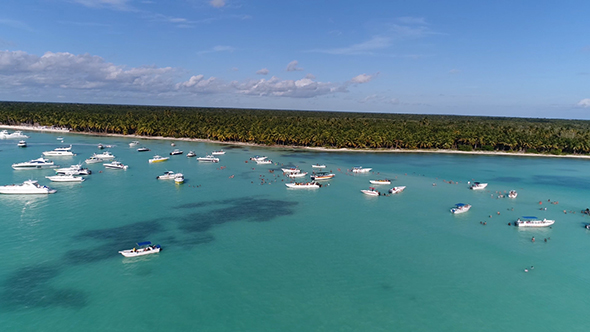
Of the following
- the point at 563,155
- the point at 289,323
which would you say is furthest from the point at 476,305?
the point at 563,155

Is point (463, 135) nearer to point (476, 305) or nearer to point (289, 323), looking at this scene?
point (476, 305)

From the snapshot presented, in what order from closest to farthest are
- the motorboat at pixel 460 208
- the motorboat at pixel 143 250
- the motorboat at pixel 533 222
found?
the motorboat at pixel 143 250, the motorboat at pixel 533 222, the motorboat at pixel 460 208

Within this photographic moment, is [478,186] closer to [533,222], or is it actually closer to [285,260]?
[533,222]

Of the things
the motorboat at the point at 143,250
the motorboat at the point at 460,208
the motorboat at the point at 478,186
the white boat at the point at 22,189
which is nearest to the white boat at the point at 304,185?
the motorboat at the point at 460,208

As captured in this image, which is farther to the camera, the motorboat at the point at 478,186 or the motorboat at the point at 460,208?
the motorboat at the point at 478,186

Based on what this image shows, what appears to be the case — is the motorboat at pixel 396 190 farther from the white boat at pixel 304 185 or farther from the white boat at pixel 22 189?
the white boat at pixel 22 189

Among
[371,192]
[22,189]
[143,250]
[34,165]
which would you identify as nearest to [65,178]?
[22,189]

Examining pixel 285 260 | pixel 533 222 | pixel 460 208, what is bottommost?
pixel 285 260

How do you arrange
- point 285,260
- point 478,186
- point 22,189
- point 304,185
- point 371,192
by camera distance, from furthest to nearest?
point 478,186, point 304,185, point 371,192, point 22,189, point 285,260

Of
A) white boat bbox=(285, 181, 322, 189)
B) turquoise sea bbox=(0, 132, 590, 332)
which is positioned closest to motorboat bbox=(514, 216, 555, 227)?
turquoise sea bbox=(0, 132, 590, 332)
